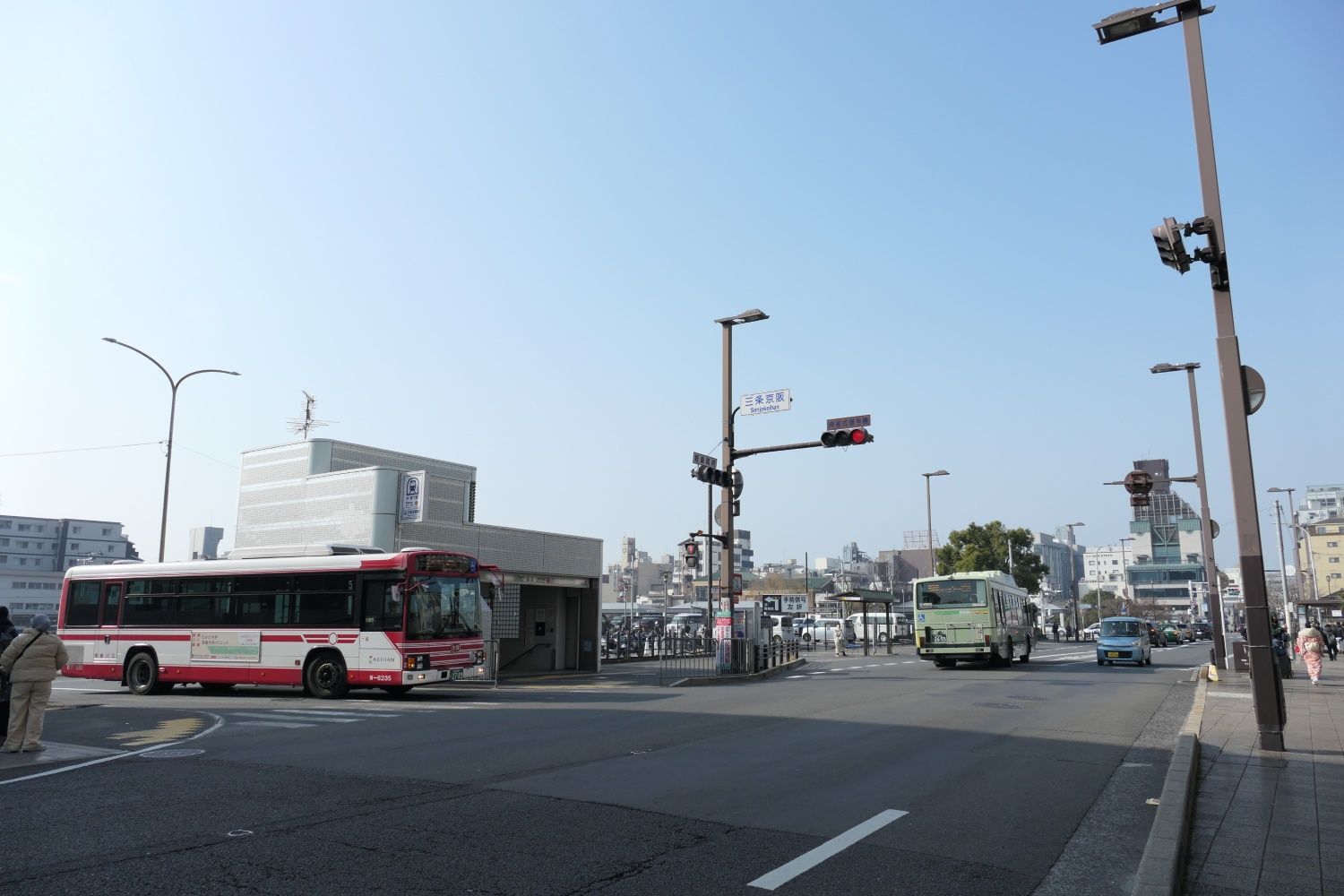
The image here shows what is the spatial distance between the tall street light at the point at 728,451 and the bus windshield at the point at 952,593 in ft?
25.0

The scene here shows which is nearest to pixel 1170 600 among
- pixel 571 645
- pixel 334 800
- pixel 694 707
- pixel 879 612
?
pixel 879 612

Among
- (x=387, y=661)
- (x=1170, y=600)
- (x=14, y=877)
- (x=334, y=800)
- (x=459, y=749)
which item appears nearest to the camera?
(x=14, y=877)

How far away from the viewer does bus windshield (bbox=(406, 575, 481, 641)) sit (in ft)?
64.4

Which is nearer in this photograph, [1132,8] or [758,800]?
[758,800]

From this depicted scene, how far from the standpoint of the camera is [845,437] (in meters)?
22.6

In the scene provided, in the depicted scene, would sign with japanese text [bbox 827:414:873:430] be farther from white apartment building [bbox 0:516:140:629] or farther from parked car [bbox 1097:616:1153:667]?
white apartment building [bbox 0:516:140:629]

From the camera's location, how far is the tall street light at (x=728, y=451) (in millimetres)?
25906

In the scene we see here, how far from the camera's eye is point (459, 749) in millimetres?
11266

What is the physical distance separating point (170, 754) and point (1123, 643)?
3205cm

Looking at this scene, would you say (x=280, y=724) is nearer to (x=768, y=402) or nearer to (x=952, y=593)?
(x=768, y=402)

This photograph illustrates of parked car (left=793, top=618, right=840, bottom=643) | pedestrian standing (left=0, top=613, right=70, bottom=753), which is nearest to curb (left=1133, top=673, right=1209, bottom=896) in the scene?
pedestrian standing (left=0, top=613, right=70, bottom=753)

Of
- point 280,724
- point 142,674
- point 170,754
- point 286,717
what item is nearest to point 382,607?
point 286,717

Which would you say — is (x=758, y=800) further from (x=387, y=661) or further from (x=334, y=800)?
(x=387, y=661)

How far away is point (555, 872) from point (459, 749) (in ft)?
19.1
